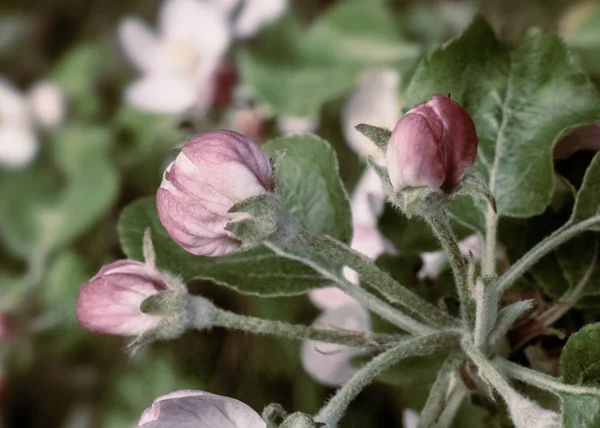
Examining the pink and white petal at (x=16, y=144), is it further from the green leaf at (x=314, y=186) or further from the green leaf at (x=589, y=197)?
the green leaf at (x=589, y=197)

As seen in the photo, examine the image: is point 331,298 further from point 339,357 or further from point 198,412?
point 198,412

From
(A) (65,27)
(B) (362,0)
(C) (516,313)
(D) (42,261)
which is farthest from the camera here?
(A) (65,27)

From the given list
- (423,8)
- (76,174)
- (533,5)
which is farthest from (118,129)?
(533,5)

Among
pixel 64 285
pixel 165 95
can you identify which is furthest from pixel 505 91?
pixel 64 285

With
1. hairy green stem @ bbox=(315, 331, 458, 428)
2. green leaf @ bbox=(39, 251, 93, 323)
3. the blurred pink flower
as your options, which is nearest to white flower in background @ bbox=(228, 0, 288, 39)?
green leaf @ bbox=(39, 251, 93, 323)

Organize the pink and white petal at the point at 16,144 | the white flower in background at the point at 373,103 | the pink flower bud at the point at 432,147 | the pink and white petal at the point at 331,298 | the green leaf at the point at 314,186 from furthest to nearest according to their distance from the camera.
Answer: the pink and white petal at the point at 16,144, the white flower in background at the point at 373,103, the pink and white petal at the point at 331,298, the green leaf at the point at 314,186, the pink flower bud at the point at 432,147

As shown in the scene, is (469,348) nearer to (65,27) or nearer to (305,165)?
(305,165)

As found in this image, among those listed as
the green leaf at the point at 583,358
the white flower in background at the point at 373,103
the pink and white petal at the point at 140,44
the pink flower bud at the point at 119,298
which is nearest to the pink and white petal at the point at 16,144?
the pink and white petal at the point at 140,44
